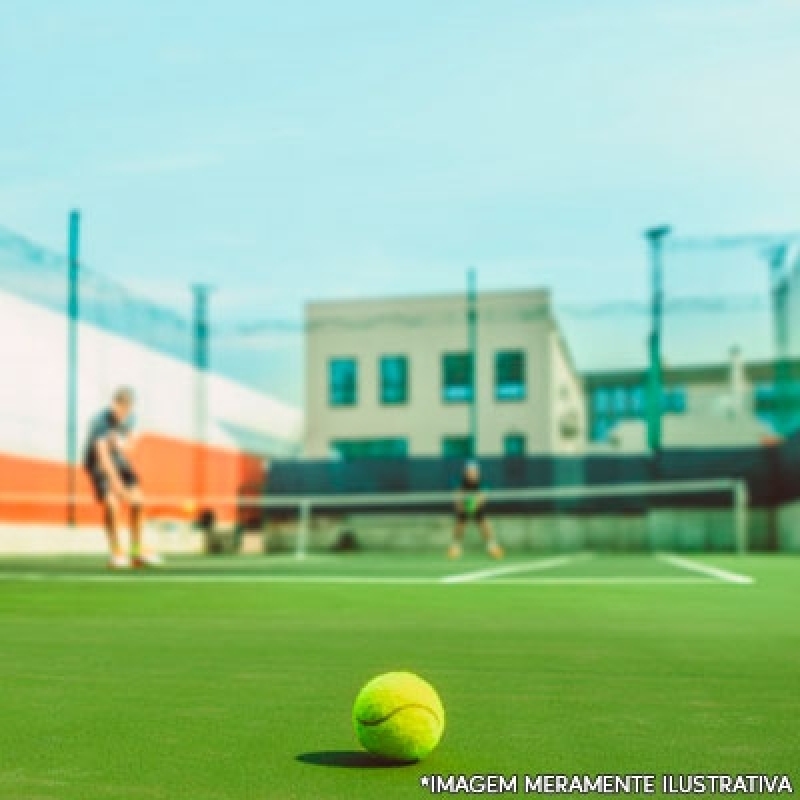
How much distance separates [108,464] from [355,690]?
309 inches

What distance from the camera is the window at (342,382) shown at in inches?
1232

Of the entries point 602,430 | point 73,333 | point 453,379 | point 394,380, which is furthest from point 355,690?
point 602,430

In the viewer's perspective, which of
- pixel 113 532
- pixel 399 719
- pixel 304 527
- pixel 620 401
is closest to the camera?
pixel 399 719

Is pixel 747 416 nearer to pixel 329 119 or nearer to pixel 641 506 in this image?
pixel 641 506

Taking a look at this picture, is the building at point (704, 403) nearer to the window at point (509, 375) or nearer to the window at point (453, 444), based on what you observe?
the window at point (509, 375)

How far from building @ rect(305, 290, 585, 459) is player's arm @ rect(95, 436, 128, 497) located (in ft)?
55.7

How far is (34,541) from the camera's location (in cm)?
1745

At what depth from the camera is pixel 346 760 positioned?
2.30 meters

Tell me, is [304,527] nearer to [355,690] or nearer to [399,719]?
[355,690]

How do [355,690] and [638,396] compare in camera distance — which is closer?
[355,690]

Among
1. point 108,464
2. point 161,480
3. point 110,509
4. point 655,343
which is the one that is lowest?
point 110,509

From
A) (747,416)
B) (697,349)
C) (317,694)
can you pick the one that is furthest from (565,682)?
(747,416)

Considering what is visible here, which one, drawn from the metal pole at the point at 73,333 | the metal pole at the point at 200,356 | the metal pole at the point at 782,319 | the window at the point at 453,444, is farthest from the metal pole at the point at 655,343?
the window at the point at 453,444

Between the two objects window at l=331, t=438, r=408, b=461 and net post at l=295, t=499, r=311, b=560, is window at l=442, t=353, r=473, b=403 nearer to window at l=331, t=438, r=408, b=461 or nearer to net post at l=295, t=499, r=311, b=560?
window at l=331, t=438, r=408, b=461
